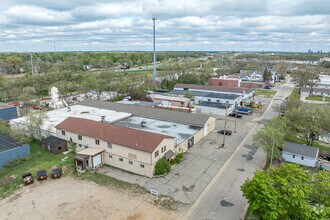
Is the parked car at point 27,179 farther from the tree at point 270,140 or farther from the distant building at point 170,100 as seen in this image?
the distant building at point 170,100

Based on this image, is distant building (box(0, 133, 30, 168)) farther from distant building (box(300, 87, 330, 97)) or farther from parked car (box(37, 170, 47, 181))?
distant building (box(300, 87, 330, 97))

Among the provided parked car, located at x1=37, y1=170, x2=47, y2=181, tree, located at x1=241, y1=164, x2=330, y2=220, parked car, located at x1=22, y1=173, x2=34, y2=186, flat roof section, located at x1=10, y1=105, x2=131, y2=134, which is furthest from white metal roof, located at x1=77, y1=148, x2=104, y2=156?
tree, located at x1=241, y1=164, x2=330, y2=220

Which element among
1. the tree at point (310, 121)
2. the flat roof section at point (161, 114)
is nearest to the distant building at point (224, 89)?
the flat roof section at point (161, 114)

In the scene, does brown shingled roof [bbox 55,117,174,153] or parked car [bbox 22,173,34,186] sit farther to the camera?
brown shingled roof [bbox 55,117,174,153]

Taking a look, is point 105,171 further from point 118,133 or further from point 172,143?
point 172,143

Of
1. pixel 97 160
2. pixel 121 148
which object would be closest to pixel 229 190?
pixel 121 148

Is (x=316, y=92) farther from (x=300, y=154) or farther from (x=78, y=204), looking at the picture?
(x=78, y=204)
